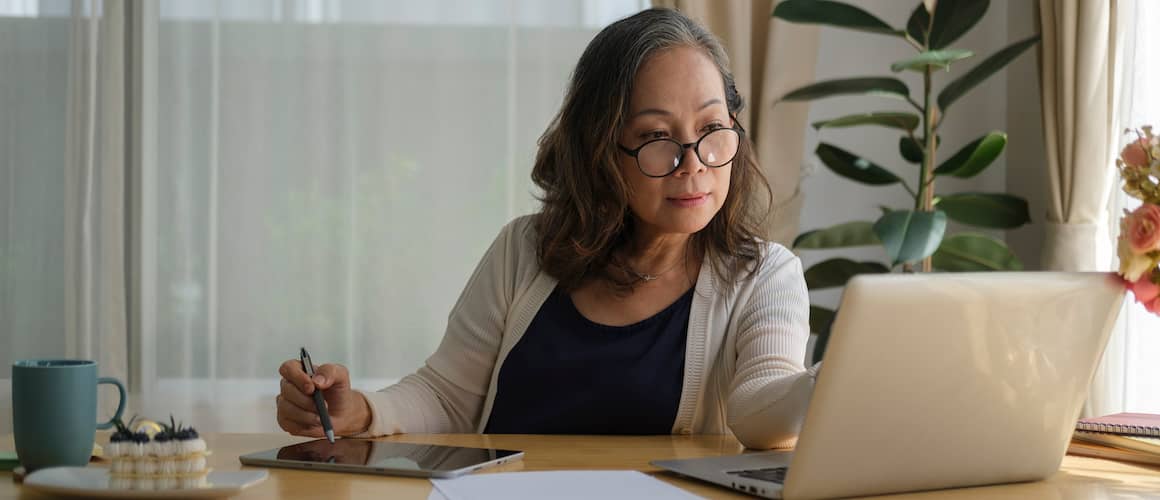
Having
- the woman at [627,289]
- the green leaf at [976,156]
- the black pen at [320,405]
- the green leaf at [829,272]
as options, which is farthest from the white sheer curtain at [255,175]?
the black pen at [320,405]

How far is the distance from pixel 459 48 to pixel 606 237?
4.83 feet

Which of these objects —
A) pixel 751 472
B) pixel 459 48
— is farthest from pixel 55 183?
pixel 751 472

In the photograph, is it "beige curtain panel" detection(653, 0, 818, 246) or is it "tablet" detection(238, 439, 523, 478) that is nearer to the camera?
"tablet" detection(238, 439, 523, 478)

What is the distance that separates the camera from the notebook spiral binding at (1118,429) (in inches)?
50.4

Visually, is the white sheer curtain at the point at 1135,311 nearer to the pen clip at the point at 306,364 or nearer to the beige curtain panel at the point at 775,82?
the beige curtain panel at the point at 775,82

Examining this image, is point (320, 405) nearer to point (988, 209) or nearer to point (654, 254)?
point (654, 254)

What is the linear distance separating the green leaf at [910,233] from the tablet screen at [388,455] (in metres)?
1.47

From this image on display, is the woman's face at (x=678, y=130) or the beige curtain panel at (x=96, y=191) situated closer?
the woman's face at (x=678, y=130)

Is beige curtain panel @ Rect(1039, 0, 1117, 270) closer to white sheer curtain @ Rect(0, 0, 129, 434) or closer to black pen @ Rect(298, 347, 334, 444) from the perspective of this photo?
black pen @ Rect(298, 347, 334, 444)

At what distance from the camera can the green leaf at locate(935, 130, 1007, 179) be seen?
8.69ft

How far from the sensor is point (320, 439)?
1334mm

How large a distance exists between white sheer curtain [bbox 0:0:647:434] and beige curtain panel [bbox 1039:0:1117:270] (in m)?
1.04

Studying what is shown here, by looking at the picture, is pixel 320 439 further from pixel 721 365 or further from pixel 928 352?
pixel 928 352

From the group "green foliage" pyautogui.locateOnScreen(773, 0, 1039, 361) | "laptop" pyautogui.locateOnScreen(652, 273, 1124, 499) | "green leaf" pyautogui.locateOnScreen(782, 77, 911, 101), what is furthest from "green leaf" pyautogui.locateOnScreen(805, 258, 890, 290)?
"laptop" pyautogui.locateOnScreen(652, 273, 1124, 499)
